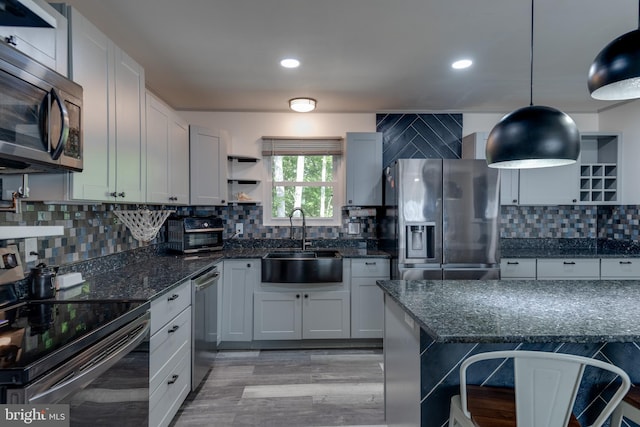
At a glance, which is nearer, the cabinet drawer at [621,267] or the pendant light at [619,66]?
the pendant light at [619,66]

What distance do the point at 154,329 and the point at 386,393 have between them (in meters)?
1.38

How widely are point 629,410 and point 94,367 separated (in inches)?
78.4

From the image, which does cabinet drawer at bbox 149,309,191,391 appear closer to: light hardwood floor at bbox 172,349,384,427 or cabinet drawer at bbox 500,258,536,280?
light hardwood floor at bbox 172,349,384,427

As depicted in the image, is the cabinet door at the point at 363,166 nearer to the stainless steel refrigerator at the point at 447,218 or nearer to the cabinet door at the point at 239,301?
the stainless steel refrigerator at the point at 447,218

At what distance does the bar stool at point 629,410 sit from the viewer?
1175 mm

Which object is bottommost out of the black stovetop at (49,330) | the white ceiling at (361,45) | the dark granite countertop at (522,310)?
the black stovetop at (49,330)

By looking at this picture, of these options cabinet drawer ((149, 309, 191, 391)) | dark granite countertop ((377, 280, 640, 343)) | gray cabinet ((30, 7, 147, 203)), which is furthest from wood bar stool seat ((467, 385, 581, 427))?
gray cabinet ((30, 7, 147, 203))

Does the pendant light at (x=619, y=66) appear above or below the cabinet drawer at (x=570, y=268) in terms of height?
above

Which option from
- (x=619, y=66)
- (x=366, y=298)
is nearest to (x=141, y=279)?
(x=366, y=298)

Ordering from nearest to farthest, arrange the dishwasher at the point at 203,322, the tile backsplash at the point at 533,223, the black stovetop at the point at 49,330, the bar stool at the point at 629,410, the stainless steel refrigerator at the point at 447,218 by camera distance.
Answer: the black stovetop at the point at 49,330 → the bar stool at the point at 629,410 → the dishwasher at the point at 203,322 → the stainless steel refrigerator at the point at 447,218 → the tile backsplash at the point at 533,223

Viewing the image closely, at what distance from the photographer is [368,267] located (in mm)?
3170

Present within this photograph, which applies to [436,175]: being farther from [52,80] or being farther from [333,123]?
[52,80]

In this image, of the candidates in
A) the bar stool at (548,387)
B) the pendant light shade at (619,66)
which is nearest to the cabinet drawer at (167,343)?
the bar stool at (548,387)

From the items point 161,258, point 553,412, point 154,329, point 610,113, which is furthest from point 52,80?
point 610,113
